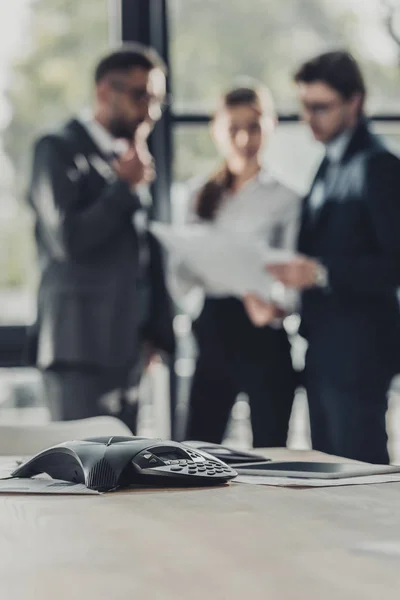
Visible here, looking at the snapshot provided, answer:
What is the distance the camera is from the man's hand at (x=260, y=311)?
2.86m

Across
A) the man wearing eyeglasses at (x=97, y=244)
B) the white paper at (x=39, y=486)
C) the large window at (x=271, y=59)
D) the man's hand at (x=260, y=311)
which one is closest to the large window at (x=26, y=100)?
the large window at (x=271, y=59)

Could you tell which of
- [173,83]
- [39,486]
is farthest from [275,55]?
[39,486]

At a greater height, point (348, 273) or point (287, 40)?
point (287, 40)

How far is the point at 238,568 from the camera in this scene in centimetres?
69

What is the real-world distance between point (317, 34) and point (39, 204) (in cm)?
168

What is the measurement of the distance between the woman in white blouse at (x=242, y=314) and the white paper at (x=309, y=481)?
1.71 metres

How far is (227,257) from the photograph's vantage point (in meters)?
2.85

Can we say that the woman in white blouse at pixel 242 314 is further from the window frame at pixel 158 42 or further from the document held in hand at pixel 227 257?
the window frame at pixel 158 42

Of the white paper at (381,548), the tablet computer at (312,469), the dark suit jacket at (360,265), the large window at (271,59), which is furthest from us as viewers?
the large window at (271,59)

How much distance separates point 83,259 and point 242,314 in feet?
1.66

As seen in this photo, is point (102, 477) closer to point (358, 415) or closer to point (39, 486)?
→ point (39, 486)

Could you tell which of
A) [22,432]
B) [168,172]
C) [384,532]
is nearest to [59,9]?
[168,172]

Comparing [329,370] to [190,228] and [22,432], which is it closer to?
[190,228]

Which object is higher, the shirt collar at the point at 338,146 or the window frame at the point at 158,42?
the window frame at the point at 158,42
